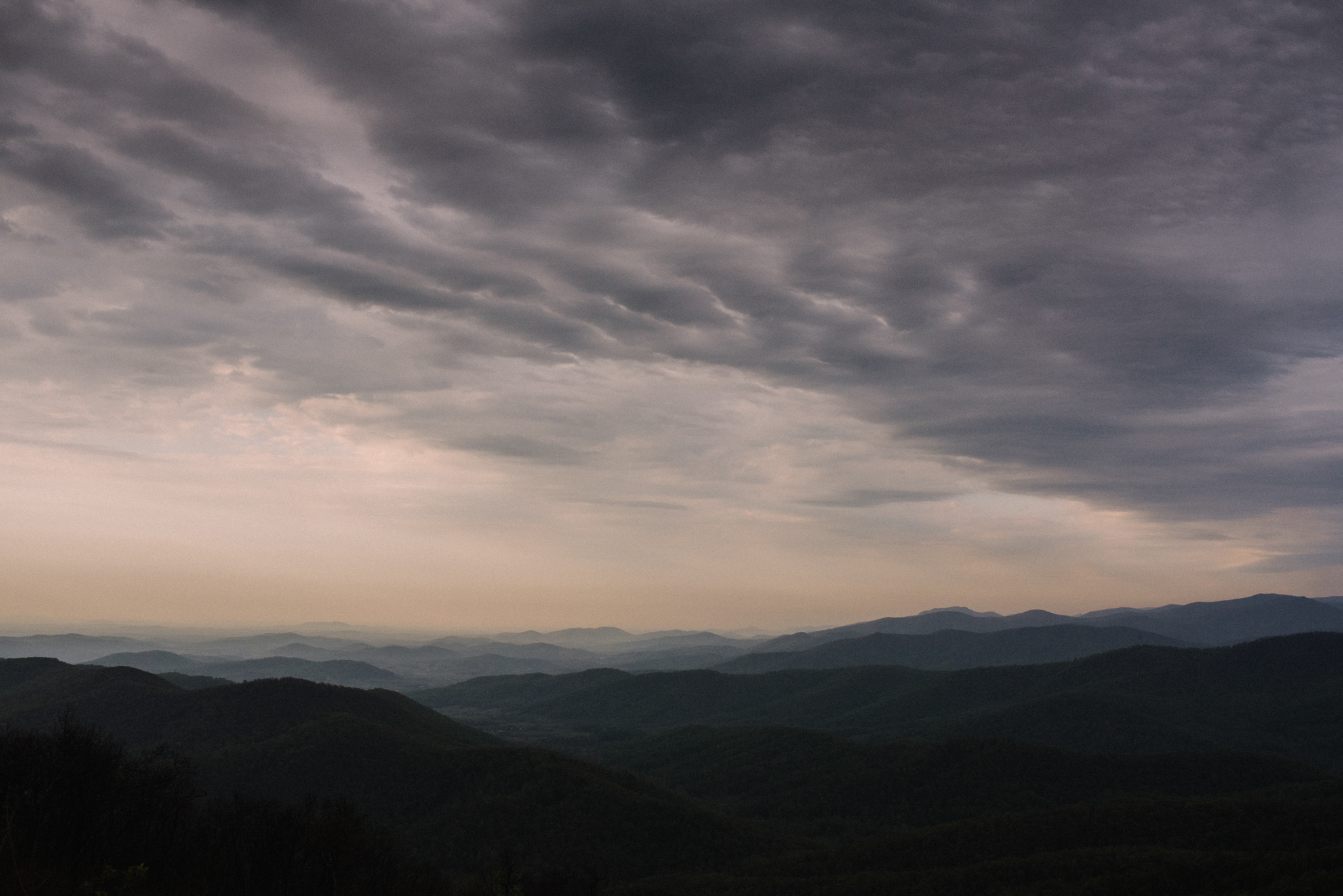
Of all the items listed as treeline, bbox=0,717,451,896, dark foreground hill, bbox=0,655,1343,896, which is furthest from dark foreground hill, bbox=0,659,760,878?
treeline, bbox=0,717,451,896

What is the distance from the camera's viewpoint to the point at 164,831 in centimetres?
6762

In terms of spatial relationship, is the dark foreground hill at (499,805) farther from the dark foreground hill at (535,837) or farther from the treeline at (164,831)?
the treeline at (164,831)

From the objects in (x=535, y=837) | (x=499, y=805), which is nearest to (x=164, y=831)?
(x=535, y=837)

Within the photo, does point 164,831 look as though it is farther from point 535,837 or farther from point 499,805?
point 499,805

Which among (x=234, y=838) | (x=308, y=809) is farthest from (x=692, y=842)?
(x=234, y=838)

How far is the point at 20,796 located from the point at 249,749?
169 meters

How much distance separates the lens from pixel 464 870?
150 m

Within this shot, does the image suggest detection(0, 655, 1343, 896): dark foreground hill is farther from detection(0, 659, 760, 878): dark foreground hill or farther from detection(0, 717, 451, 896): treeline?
detection(0, 659, 760, 878): dark foreground hill

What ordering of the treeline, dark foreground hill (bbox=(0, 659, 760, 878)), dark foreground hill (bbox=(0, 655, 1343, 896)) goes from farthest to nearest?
1. dark foreground hill (bbox=(0, 659, 760, 878))
2. dark foreground hill (bbox=(0, 655, 1343, 896))
3. the treeline

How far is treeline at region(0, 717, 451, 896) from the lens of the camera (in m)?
50.7

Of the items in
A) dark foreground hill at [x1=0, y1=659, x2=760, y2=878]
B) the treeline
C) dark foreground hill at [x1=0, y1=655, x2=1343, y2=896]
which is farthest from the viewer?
dark foreground hill at [x1=0, y1=659, x2=760, y2=878]

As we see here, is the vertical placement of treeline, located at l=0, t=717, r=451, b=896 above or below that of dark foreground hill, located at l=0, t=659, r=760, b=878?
above

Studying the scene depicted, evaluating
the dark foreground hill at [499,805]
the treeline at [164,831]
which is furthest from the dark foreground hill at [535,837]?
the dark foreground hill at [499,805]

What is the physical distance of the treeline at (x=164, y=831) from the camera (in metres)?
50.7
